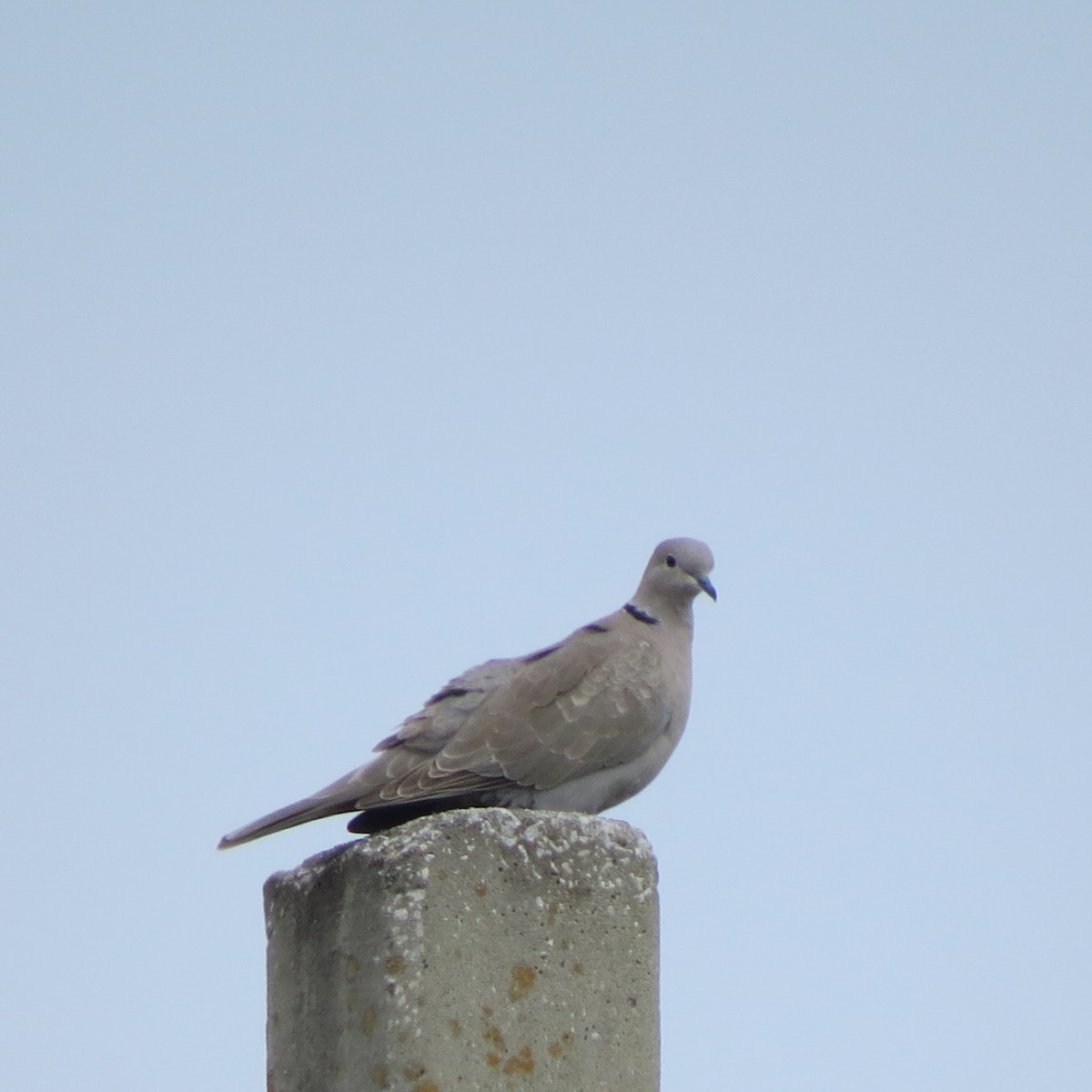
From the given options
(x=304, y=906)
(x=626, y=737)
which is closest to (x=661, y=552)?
(x=626, y=737)

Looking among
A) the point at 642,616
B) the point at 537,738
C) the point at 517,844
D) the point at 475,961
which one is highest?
the point at 642,616

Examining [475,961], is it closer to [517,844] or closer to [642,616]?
[517,844]

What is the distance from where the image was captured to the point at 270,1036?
4.13 m

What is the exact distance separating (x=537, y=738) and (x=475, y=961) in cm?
161

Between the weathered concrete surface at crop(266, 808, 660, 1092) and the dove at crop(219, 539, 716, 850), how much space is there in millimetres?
987

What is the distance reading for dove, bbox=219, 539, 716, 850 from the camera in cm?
507

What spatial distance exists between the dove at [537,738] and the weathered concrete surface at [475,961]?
99cm

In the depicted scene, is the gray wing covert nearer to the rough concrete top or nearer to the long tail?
the long tail

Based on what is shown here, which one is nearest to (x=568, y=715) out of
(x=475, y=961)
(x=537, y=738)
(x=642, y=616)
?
(x=537, y=738)

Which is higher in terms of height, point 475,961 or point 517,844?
point 517,844

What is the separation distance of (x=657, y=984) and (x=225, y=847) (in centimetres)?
149

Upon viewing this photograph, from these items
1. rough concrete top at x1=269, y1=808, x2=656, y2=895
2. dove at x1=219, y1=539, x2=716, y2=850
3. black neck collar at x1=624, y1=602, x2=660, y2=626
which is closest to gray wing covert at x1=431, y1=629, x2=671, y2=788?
dove at x1=219, y1=539, x2=716, y2=850

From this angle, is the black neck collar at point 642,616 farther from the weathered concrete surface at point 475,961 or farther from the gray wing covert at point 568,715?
the weathered concrete surface at point 475,961

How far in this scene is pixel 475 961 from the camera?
3.77m
